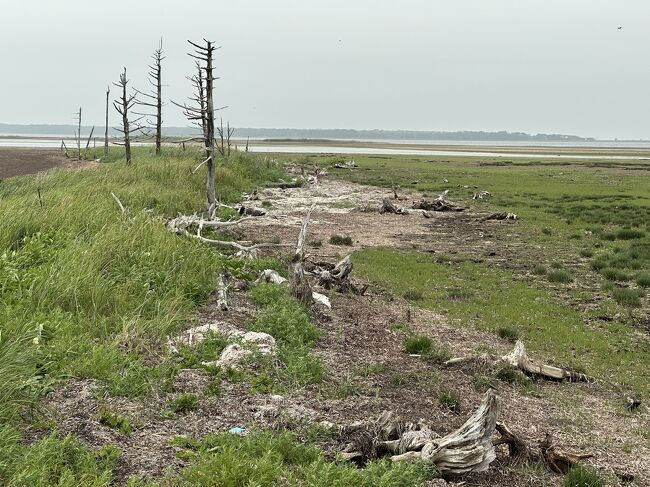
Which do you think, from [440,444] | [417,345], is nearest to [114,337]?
[440,444]

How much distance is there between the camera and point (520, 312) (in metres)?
12.5

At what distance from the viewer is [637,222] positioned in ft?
82.5

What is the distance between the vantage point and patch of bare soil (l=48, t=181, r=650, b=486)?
5863 millimetres

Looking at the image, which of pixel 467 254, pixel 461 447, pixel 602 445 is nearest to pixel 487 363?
pixel 602 445

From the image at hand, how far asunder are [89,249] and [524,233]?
18.1 meters

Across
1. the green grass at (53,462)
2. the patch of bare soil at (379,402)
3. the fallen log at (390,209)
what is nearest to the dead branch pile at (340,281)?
the patch of bare soil at (379,402)

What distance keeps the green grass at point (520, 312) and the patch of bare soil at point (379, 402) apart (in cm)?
72

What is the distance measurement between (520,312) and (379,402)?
632cm

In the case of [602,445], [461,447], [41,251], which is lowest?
[602,445]

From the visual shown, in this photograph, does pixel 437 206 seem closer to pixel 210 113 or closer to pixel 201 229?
pixel 210 113

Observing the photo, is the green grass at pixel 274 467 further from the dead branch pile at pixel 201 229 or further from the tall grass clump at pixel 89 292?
the dead branch pile at pixel 201 229

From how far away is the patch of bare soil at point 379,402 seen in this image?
5.86 m

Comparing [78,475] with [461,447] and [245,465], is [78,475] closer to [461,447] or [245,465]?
[245,465]

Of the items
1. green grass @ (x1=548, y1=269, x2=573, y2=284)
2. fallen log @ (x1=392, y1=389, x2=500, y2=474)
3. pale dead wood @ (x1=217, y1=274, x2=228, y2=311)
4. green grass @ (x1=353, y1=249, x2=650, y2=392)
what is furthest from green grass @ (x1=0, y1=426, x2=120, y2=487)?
green grass @ (x1=548, y1=269, x2=573, y2=284)
